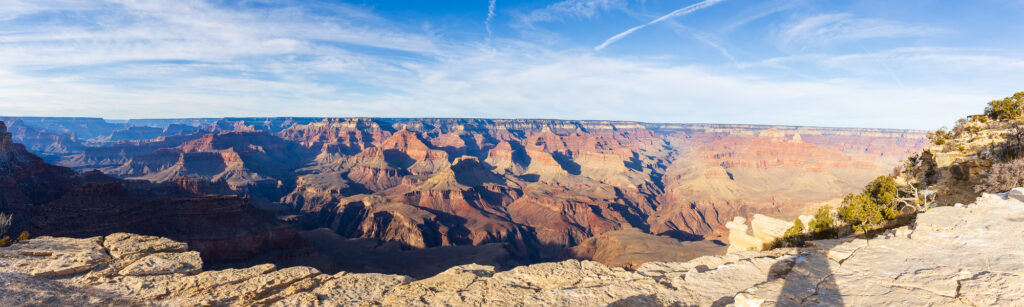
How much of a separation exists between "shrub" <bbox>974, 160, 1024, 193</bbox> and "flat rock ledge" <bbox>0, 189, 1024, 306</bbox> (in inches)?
121

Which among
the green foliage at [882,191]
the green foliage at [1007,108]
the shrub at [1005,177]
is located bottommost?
the green foliage at [882,191]

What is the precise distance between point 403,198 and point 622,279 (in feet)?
302

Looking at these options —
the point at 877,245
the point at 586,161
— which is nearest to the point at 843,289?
the point at 877,245

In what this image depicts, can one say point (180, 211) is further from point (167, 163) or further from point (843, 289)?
point (167, 163)

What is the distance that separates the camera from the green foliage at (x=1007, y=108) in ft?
66.1

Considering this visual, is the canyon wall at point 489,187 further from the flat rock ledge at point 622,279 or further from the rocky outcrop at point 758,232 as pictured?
the flat rock ledge at point 622,279

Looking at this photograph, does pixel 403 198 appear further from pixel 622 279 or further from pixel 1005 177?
pixel 1005 177

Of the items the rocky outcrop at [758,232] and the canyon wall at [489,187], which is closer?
the rocky outcrop at [758,232]

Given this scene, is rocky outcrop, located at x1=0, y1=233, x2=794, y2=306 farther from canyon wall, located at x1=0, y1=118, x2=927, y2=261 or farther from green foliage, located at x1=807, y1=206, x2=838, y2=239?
canyon wall, located at x1=0, y1=118, x2=927, y2=261

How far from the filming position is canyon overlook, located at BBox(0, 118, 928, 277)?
153 feet

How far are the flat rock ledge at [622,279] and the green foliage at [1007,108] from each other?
1544 centimetres

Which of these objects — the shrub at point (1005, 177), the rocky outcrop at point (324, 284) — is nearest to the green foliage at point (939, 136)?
the shrub at point (1005, 177)

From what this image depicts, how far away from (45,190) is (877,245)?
3357 inches

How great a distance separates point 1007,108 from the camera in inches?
810
